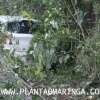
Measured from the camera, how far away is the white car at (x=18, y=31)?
13.4ft

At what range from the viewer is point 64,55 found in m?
4.34

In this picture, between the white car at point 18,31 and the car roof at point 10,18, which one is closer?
the white car at point 18,31

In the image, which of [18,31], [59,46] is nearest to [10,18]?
[18,31]

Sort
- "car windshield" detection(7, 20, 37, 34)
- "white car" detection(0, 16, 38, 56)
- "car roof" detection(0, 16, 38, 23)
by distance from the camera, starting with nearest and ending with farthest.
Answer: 1. "white car" detection(0, 16, 38, 56)
2. "car roof" detection(0, 16, 38, 23)
3. "car windshield" detection(7, 20, 37, 34)

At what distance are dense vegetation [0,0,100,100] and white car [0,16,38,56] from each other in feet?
0.22

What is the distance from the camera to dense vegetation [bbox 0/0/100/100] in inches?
154

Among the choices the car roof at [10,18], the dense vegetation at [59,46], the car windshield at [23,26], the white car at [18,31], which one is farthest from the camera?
the car windshield at [23,26]

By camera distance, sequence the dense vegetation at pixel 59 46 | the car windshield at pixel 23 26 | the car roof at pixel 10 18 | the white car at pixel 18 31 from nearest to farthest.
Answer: the dense vegetation at pixel 59 46
the white car at pixel 18 31
the car roof at pixel 10 18
the car windshield at pixel 23 26

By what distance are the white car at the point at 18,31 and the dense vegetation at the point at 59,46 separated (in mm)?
67

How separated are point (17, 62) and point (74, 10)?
0.95 meters

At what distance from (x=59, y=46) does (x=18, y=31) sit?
553 mm

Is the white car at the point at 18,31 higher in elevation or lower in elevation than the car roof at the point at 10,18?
lower

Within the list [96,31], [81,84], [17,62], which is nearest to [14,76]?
[17,62]

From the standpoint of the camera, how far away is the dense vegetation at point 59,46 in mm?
3916
